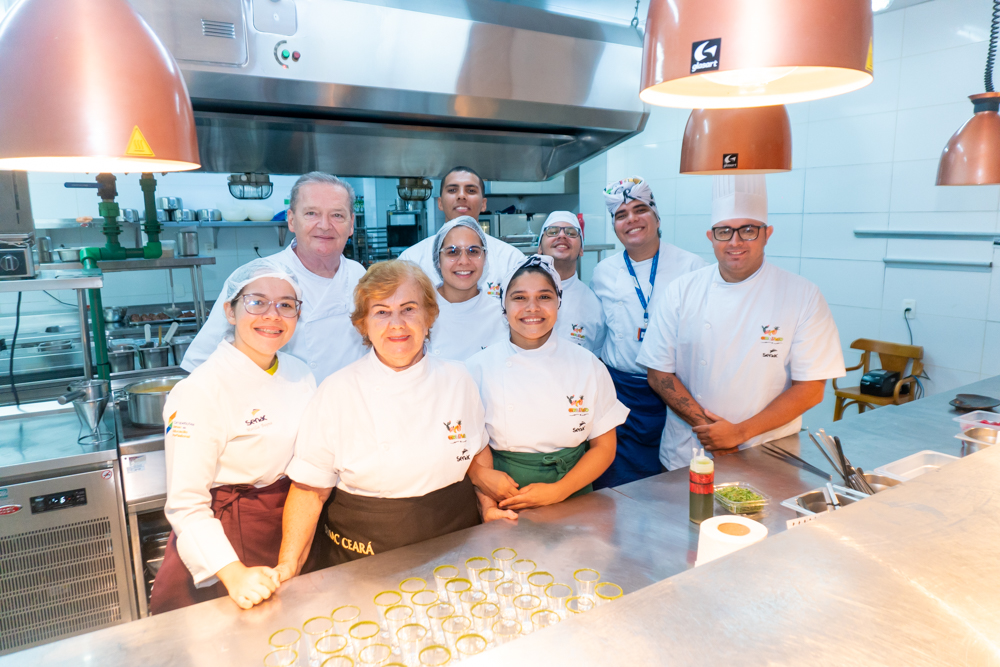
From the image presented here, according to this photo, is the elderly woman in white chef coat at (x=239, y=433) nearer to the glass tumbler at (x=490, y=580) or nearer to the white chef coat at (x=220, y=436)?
the white chef coat at (x=220, y=436)

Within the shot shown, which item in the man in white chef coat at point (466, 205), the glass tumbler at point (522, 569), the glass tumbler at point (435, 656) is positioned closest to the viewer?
the glass tumbler at point (435, 656)

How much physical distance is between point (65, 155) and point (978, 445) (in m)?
2.43

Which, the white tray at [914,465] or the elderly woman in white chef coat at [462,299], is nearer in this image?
the white tray at [914,465]

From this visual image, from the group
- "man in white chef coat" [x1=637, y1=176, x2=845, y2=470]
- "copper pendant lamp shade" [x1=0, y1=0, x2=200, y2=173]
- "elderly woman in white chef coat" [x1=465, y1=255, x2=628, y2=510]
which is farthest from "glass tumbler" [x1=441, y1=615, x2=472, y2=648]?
"man in white chef coat" [x1=637, y1=176, x2=845, y2=470]

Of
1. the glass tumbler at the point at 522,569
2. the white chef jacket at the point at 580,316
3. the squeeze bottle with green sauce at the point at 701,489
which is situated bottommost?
the glass tumbler at the point at 522,569

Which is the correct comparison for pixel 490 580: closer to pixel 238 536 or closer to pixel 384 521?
pixel 384 521

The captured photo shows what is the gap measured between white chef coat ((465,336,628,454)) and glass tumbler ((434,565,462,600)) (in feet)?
1.90

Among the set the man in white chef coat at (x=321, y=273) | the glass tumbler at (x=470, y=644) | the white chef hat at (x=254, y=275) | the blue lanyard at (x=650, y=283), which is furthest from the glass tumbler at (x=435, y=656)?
the blue lanyard at (x=650, y=283)

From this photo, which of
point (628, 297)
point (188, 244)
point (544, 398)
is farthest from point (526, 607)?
point (188, 244)

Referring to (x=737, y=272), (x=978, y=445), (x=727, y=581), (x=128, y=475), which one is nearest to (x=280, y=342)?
(x=128, y=475)

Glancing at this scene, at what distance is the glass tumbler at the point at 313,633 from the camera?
1.03 meters

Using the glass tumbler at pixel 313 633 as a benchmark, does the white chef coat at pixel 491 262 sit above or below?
above

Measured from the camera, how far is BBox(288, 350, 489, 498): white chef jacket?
1570 millimetres

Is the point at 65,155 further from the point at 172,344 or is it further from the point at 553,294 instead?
the point at 172,344
